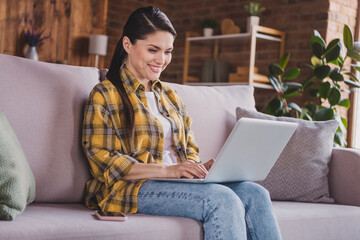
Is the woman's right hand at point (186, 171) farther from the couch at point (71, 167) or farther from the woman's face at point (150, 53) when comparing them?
the woman's face at point (150, 53)

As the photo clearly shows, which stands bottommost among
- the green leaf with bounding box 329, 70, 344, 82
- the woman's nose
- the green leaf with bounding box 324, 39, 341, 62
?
the woman's nose

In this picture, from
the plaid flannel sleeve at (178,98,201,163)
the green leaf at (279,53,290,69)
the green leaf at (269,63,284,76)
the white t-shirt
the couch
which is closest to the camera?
the couch

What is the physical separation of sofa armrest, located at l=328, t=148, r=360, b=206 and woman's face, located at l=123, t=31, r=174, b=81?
1.01 metres

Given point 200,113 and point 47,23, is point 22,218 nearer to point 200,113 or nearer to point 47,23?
point 200,113

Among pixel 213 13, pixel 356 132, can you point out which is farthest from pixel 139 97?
pixel 213 13

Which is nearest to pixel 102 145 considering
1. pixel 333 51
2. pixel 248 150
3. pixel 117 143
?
pixel 117 143

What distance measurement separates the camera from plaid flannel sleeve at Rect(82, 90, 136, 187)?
177cm

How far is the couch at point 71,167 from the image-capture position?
1525 millimetres

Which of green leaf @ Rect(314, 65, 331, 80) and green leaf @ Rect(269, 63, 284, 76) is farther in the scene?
green leaf @ Rect(269, 63, 284, 76)

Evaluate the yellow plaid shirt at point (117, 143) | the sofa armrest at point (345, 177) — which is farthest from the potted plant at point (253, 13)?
the yellow plaid shirt at point (117, 143)

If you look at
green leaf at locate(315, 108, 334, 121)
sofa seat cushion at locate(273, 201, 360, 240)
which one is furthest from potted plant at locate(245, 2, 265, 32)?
sofa seat cushion at locate(273, 201, 360, 240)

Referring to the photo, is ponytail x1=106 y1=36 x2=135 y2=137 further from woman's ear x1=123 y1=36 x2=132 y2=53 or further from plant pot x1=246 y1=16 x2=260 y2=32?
plant pot x1=246 y1=16 x2=260 y2=32

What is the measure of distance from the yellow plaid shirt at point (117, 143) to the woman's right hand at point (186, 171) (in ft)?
0.38

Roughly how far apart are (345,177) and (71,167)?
1.28 meters
